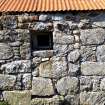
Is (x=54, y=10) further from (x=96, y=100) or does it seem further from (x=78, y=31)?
(x=96, y=100)

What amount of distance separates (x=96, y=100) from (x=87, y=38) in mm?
1251

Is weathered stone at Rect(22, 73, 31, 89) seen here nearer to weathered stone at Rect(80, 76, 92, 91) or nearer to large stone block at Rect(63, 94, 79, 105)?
large stone block at Rect(63, 94, 79, 105)

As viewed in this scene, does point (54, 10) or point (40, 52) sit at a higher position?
point (54, 10)

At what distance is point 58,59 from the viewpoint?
6.55 m

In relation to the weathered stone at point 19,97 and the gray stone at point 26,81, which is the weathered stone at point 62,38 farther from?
the weathered stone at point 19,97

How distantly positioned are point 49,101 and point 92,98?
2.83 feet

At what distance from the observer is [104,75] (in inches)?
258

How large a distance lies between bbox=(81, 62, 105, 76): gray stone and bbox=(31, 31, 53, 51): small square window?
787 mm

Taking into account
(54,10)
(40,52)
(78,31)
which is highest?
(54,10)

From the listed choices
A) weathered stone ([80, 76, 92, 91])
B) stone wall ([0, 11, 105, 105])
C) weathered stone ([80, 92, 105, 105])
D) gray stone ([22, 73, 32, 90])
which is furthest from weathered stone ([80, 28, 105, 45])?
gray stone ([22, 73, 32, 90])

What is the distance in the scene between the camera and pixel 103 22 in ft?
21.3

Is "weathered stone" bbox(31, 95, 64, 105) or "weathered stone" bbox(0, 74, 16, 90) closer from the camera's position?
"weathered stone" bbox(31, 95, 64, 105)

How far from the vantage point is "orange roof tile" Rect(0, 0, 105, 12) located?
256 inches

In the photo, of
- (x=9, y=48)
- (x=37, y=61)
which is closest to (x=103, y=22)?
(x=37, y=61)
